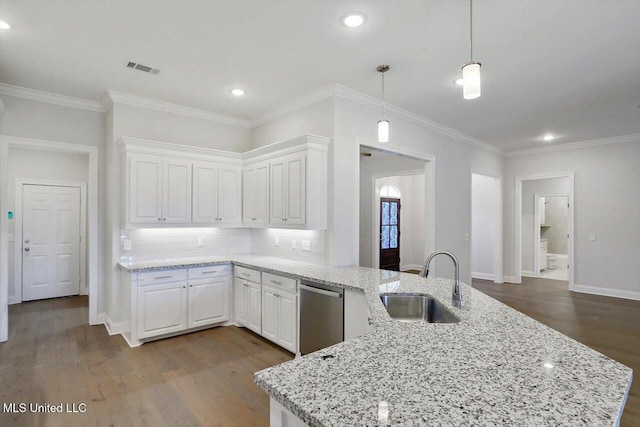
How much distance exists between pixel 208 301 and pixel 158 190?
59.2 inches

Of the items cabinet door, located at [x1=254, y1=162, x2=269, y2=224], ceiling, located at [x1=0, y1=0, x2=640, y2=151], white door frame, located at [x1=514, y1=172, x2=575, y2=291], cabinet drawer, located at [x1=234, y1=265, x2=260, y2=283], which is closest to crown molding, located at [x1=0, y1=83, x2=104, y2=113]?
ceiling, located at [x1=0, y1=0, x2=640, y2=151]

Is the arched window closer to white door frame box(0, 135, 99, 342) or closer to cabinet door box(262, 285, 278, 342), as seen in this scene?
cabinet door box(262, 285, 278, 342)

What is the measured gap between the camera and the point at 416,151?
4766 mm

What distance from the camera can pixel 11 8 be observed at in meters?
2.41

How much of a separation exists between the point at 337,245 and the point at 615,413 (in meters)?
2.96

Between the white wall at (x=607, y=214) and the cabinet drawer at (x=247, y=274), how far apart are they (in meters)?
6.49

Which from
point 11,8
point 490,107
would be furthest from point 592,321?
point 11,8

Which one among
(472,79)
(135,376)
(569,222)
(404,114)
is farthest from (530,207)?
(135,376)

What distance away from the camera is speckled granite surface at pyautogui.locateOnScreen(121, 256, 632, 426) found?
894 millimetres

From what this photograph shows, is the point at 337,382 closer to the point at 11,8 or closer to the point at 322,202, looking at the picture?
the point at 322,202

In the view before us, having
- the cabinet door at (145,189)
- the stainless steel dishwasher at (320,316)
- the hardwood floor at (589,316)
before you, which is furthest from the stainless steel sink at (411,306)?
the cabinet door at (145,189)

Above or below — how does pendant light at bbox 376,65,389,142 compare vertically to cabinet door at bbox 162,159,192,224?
above

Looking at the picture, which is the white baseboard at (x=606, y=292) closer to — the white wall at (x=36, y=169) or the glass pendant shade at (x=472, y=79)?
the glass pendant shade at (x=472, y=79)

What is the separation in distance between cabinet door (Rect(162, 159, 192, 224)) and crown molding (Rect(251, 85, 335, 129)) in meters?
1.29
